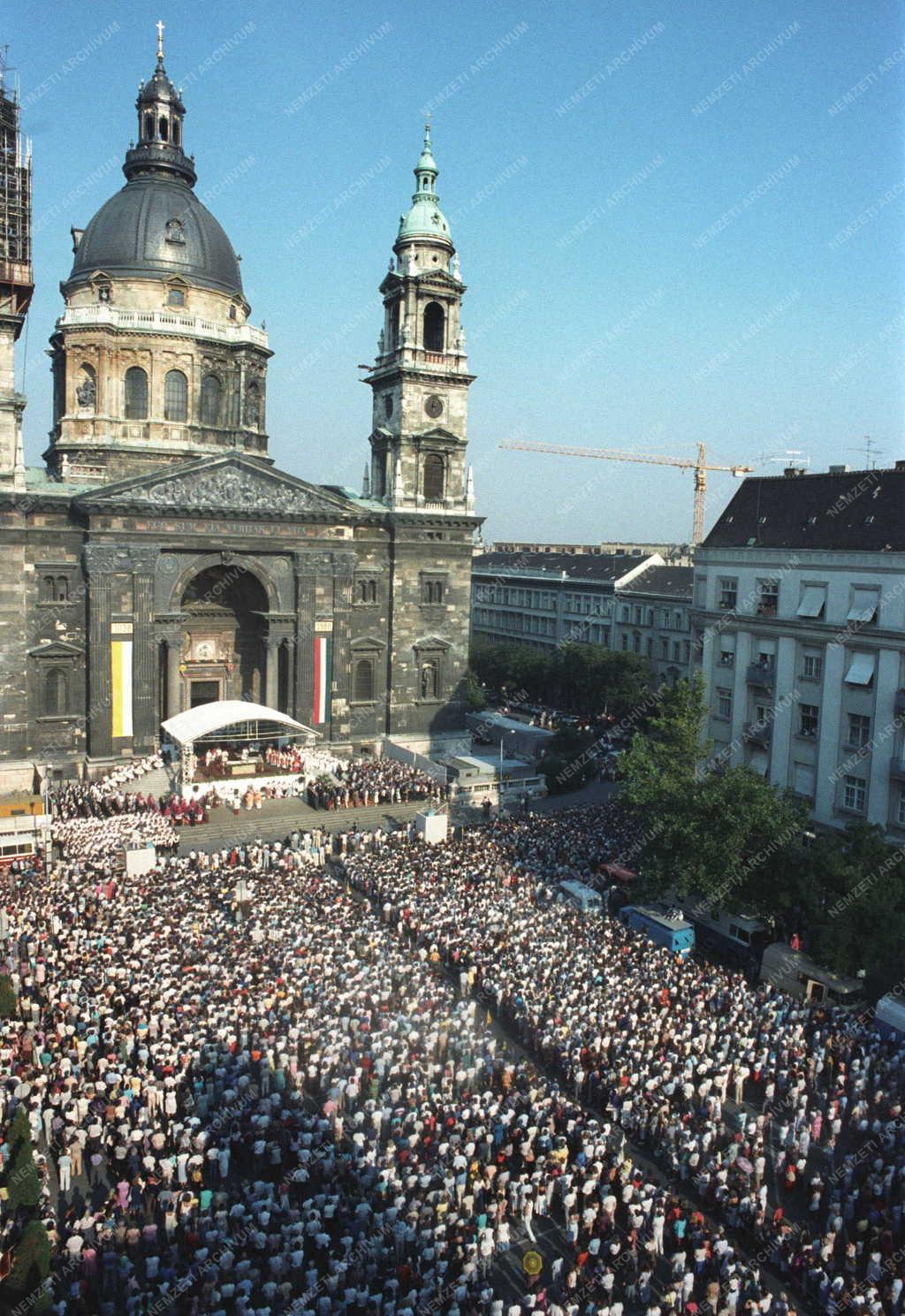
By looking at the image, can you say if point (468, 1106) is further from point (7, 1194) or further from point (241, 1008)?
point (7, 1194)

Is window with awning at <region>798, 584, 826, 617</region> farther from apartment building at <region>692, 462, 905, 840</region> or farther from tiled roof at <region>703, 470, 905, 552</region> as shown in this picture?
tiled roof at <region>703, 470, 905, 552</region>

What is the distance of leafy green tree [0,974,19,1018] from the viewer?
23.8 meters

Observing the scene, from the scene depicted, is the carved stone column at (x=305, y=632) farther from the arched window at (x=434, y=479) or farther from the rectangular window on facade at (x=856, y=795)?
the rectangular window on facade at (x=856, y=795)

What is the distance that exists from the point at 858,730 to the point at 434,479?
27826 mm

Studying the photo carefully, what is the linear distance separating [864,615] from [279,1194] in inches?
1177

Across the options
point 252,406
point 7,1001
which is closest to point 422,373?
point 252,406

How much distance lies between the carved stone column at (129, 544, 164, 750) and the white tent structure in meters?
1.23

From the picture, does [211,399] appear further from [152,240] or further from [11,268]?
[11,268]

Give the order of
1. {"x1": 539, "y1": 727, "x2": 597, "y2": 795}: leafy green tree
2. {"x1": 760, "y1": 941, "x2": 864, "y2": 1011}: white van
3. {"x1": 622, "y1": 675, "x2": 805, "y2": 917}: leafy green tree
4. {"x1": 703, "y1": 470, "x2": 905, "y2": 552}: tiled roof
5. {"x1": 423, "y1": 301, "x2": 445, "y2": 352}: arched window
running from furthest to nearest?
{"x1": 423, "y1": 301, "x2": 445, "y2": 352}: arched window < {"x1": 539, "y1": 727, "x2": 597, "y2": 795}: leafy green tree < {"x1": 703, "y1": 470, "x2": 905, "y2": 552}: tiled roof < {"x1": 622, "y1": 675, "x2": 805, "y2": 917}: leafy green tree < {"x1": 760, "y1": 941, "x2": 864, "y2": 1011}: white van

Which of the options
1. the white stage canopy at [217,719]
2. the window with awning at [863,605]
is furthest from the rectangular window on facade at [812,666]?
the white stage canopy at [217,719]

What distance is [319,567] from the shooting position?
176 feet

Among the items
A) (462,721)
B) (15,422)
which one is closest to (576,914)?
(462,721)

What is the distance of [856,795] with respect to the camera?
3888 cm

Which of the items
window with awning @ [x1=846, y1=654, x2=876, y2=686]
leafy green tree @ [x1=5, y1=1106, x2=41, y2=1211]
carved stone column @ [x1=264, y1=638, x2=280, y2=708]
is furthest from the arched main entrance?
leafy green tree @ [x1=5, y1=1106, x2=41, y2=1211]
